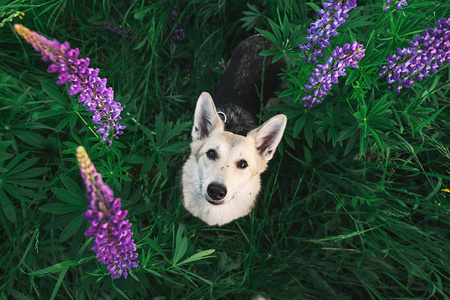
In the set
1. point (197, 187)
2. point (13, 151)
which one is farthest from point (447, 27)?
point (13, 151)

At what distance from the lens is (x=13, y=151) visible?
2514 millimetres

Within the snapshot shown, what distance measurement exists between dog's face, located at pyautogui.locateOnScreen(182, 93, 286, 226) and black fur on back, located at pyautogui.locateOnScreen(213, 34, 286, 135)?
37 centimetres

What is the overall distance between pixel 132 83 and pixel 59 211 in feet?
6.10

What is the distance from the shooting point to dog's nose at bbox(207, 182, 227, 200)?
231 cm

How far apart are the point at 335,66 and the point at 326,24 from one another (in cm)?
28

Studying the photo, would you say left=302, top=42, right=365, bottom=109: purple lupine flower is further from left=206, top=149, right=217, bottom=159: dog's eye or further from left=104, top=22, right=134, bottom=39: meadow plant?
left=104, top=22, right=134, bottom=39: meadow plant

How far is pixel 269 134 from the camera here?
8.48 ft

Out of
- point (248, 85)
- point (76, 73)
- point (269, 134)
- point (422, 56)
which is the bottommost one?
point (269, 134)

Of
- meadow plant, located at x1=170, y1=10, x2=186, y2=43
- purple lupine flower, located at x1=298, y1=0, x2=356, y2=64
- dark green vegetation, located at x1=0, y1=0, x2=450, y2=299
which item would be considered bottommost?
dark green vegetation, located at x1=0, y1=0, x2=450, y2=299

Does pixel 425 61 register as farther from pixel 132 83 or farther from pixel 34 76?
pixel 34 76

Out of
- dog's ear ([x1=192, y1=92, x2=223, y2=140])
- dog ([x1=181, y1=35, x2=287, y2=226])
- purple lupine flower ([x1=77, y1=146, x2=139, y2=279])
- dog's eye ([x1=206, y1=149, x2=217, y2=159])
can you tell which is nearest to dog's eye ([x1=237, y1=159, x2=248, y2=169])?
dog ([x1=181, y1=35, x2=287, y2=226])

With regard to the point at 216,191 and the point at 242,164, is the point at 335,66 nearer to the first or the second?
the point at 242,164

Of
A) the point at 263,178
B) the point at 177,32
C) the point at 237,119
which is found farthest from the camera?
the point at 177,32

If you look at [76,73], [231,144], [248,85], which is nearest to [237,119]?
[248,85]
